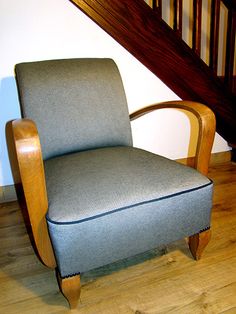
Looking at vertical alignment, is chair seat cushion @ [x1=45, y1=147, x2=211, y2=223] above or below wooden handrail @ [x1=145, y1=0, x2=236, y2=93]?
below

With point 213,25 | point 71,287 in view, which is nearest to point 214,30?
point 213,25

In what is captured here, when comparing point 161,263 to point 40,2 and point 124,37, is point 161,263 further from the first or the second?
point 40,2

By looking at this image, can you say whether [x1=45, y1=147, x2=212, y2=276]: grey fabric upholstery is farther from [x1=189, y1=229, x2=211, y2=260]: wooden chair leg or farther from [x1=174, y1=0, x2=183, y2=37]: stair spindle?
[x1=174, y1=0, x2=183, y2=37]: stair spindle

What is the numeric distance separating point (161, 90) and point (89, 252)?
1136 millimetres

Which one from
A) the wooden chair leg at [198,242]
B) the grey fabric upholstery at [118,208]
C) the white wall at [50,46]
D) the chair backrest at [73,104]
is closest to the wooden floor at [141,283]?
the wooden chair leg at [198,242]

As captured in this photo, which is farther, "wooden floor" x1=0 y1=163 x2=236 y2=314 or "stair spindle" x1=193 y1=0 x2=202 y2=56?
"stair spindle" x1=193 y1=0 x2=202 y2=56

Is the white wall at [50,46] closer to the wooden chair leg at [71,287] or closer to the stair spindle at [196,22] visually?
the stair spindle at [196,22]

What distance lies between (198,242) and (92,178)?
447 mm

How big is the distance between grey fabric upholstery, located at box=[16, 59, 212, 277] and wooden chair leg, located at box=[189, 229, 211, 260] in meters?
0.05

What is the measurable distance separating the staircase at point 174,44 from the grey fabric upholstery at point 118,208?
77cm

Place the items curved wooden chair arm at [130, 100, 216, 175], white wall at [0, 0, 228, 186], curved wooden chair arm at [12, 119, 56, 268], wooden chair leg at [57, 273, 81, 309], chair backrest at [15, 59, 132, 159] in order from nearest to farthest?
1. curved wooden chair arm at [12, 119, 56, 268]
2. wooden chair leg at [57, 273, 81, 309]
3. curved wooden chair arm at [130, 100, 216, 175]
4. chair backrest at [15, 59, 132, 159]
5. white wall at [0, 0, 228, 186]

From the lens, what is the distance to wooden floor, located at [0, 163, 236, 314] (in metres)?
0.85

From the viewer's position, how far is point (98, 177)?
0.85 meters

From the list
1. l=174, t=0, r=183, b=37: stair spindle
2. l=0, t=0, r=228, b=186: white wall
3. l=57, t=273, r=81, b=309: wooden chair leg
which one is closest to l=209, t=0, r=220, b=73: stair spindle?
l=174, t=0, r=183, b=37: stair spindle
